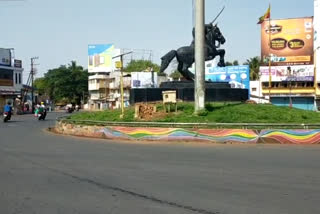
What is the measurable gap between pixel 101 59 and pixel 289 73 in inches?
1478

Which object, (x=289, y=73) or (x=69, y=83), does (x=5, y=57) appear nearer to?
(x=69, y=83)

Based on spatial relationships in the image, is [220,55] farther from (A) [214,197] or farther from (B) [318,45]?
(B) [318,45]

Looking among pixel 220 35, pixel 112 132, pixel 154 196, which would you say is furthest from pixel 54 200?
pixel 220 35

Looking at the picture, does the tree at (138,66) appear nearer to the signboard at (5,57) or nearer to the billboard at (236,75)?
the billboard at (236,75)

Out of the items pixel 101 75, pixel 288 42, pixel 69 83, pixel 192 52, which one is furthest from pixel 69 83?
pixel 192 52

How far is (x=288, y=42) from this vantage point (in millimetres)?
59938

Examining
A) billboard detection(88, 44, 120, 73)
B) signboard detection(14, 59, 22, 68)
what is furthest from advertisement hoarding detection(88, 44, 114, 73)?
signboard detection(14, 59, 22, 68)

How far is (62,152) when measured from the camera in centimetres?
1173

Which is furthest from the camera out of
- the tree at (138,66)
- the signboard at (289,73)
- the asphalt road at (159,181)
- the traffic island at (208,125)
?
the tree at (138,66)

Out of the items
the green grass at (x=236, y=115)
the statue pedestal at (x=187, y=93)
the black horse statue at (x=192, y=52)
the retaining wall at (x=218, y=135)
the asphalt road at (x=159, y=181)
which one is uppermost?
the black horse statue at (x=192, y=52)

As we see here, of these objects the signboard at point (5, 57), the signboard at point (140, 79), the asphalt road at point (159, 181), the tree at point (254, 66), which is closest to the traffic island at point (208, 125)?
the asphalt road at point (159, 181)

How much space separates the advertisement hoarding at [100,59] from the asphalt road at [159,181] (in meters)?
69.4

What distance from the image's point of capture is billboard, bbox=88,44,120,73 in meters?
80.3

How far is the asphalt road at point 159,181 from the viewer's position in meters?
5.66
